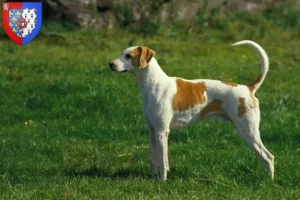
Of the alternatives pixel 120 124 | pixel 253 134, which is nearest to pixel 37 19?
pixel 120 124

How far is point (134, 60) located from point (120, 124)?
3.21 meters

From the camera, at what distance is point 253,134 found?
8539 mm

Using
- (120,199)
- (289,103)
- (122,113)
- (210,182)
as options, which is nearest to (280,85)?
(289,103)

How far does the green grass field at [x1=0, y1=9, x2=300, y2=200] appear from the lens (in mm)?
8133

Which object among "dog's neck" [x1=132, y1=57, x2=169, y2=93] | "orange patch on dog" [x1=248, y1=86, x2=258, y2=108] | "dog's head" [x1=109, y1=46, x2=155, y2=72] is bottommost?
"orange patch on dog" [x1=248, y1=86, x2=258, y2=108]

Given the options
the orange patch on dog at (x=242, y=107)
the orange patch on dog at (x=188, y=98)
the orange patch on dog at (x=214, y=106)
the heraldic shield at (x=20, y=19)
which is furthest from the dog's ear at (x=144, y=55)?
the heraldic shield at (x=20, y=19)

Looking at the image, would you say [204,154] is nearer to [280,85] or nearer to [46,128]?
[46,128]

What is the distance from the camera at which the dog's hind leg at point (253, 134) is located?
851cm

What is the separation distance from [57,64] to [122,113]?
12.2ft

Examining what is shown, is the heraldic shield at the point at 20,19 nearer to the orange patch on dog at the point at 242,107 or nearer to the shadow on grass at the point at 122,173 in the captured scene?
the shadow on grass at the point at 122,173

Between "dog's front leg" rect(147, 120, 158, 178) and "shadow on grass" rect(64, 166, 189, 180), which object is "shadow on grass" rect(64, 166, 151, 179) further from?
"dog's front leg" rect(147, 120, 158, 178)

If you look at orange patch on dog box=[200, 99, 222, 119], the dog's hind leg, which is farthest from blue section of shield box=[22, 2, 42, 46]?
the dog's hind leg

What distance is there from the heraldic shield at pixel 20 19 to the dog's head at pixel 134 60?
6483mm

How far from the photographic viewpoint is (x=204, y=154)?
966cm
